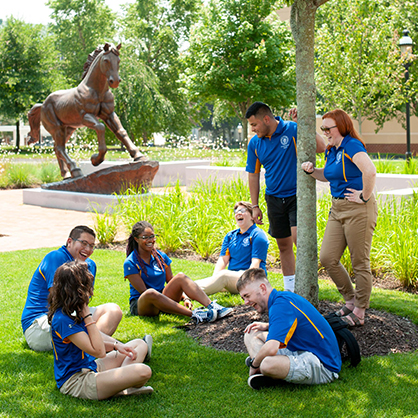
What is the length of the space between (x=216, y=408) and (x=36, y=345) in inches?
71.5

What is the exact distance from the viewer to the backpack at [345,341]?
3785 millimetres

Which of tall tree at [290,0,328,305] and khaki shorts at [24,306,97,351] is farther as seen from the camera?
tall tree at [290,0,328,305]

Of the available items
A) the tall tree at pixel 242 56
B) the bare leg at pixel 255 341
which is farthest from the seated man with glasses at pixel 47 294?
the tall tree at pixel 242 56

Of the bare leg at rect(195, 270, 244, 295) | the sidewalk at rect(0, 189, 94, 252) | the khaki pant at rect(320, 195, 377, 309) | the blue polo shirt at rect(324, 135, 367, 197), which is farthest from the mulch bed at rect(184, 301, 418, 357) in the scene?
the sidewalk at rect(0, 189, 94, 252)

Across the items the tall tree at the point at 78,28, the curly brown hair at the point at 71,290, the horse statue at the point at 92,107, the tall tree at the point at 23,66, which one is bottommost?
the curly brown hair at the point at 71,290

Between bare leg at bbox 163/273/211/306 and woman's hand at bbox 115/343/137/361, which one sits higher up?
bare leg at bbox 163/273/211/306

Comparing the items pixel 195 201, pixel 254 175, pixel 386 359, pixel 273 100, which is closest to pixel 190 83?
pixel 273 100

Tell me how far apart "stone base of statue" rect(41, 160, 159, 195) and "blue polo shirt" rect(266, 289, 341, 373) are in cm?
914

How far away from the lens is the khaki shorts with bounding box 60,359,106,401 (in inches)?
134

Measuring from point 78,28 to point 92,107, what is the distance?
133 feet

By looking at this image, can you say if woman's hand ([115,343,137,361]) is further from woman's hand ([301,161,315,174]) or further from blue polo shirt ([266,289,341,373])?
woman's hand ([301,161,315,174])

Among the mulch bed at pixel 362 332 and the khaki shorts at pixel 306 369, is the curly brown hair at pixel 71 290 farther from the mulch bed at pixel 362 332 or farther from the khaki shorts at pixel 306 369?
the mulch bed at pixel 362 332

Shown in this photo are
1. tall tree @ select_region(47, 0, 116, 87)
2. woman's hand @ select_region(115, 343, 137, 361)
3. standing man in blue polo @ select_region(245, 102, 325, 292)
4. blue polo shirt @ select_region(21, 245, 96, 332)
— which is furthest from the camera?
tall tree @ select_region(47, 0, 116, 87)

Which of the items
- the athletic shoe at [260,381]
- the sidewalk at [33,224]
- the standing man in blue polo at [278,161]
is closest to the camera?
the athletic shoe at [260,381]
